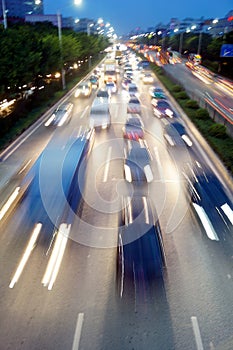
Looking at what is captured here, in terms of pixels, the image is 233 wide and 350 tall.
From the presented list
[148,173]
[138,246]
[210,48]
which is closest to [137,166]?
[148,173]

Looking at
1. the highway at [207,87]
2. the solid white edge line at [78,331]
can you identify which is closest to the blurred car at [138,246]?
the solid white edge line at [78,331]

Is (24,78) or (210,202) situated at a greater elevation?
(24,78)

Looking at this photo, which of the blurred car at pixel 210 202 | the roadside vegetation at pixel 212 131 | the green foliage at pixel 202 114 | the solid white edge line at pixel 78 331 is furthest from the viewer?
the green foliage at pixel 202 114

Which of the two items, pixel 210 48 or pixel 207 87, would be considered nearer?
pixel 207 87

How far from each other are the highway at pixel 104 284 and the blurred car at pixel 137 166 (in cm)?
62

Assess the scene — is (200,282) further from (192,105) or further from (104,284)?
(192,105)

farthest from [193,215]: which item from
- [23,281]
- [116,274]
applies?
[23,281]

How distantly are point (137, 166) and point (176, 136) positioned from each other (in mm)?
8236

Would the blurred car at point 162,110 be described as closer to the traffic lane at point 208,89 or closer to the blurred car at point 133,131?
the blurred car at point 133,131

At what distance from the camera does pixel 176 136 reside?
26.3 meters

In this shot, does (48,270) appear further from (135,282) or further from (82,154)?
(82,154)

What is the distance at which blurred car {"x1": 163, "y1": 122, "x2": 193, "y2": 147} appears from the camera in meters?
25.3

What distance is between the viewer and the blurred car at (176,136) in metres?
25.3

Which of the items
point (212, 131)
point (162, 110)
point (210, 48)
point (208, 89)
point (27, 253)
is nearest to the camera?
point (27, 253)
